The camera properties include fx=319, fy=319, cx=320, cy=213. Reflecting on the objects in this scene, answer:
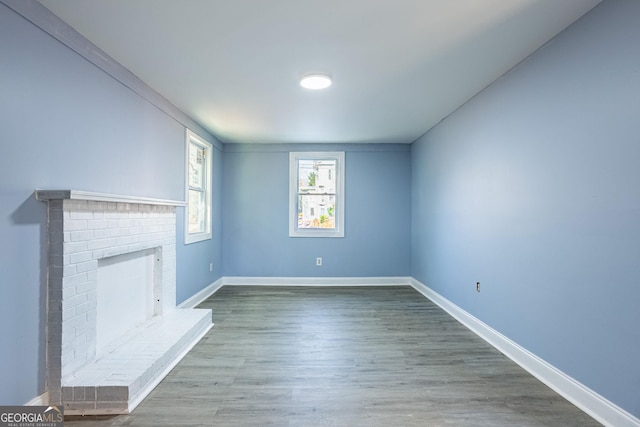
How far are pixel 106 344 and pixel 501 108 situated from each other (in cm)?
367

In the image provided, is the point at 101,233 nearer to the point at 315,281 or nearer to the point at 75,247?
the point at 75,247

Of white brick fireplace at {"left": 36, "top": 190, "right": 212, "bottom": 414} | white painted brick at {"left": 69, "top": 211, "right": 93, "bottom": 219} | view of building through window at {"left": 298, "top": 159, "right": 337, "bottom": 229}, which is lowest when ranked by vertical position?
white brick fireplace at {"left": 36, "top": 190, "right": 212, "bottom": 414}

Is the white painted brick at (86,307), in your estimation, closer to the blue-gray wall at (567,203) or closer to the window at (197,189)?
the window at (197,189)

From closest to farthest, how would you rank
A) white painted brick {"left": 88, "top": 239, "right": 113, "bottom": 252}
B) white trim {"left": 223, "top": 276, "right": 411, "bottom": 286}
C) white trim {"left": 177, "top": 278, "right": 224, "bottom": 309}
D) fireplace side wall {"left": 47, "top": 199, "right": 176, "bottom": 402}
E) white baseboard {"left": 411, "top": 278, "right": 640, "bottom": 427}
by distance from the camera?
white baseboard {"left": 411, "top": 278, "right": 640, "bottom": 427}
fireplace side wall {"left": 47, "top": 199, "right": 176, "bottom": 402}
white painted brick {"left": 88, "top": 239, "right": 113, "bottom": 252}
white trim {"left": 177, "top": 278, "right": 224, "bottom": 309}
white trim {"left": 223, "top": 276, "right": 411, "bottom": 286}

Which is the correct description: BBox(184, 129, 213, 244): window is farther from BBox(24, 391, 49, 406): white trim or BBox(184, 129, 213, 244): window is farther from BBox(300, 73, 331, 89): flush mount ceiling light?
BBox(24, 391, 49, 406): white trim

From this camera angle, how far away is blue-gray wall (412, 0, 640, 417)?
1.66m

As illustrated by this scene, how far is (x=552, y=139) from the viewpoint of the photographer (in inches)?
85.0

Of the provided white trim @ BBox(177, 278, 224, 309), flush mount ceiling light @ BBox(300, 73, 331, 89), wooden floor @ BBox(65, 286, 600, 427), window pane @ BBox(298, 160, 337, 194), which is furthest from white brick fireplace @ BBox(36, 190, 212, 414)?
window pane @ BBox(298, 160, 337, 194)

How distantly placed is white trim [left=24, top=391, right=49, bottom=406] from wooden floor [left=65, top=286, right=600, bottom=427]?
22 centimetres

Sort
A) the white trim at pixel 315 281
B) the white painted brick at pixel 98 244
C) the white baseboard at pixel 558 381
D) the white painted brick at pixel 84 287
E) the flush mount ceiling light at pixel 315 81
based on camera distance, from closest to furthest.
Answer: the white baseboard at pixel 558 381 → the white painted brick at pixel 84 287 → the white painted brick at pixel 98 244 → the flush mount ceiling light at pixel 315 81 → the white trim at pixel 315 281

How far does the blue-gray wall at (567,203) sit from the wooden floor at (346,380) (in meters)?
0.35

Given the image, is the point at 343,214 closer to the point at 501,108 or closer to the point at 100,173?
the point at 501,108

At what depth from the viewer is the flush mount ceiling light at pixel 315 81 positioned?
8.64 ft

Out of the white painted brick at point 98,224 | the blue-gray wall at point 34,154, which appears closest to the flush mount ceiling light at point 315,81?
the blue-gray wall at point 34,154
